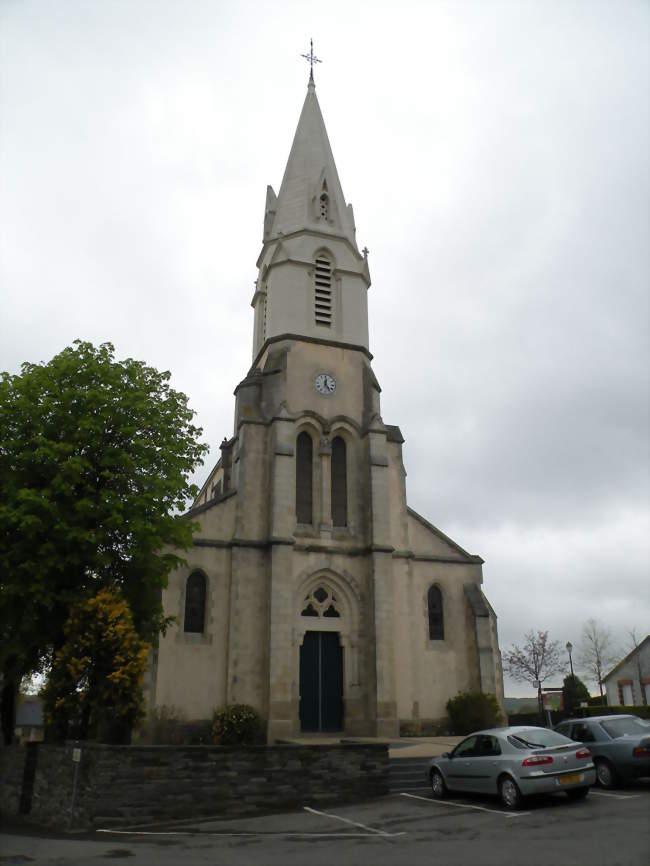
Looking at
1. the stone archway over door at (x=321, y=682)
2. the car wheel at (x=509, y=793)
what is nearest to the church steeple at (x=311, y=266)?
the stone archway over door at (x=321, y=682)

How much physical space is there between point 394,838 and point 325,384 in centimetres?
1843

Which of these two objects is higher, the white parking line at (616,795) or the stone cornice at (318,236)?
the stone cornice at (318,236)

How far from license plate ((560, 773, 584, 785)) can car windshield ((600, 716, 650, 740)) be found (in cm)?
193

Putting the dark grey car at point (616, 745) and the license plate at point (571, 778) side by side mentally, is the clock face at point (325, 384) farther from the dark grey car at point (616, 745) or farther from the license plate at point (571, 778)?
the license plate at point (571, 778)

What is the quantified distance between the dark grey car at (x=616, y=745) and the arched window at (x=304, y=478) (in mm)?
12561

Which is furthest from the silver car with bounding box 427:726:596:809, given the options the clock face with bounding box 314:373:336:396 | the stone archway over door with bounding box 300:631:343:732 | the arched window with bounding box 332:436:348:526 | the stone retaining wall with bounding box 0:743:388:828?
the clock face with bounding box 314:373:336:396

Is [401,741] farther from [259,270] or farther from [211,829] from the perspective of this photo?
[259,270]

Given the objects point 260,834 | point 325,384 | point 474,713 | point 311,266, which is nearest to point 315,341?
point 325,384

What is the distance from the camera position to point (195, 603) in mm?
23188

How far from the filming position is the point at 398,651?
24.5m

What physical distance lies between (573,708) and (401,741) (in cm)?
1316

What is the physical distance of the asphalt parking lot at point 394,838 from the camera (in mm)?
9180

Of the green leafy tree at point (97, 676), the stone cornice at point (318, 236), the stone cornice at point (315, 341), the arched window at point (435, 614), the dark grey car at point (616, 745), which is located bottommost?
the dark grey car at point (616, 745)

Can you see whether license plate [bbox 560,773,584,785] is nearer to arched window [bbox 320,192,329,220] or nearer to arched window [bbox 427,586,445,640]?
arched window [bbox 427,586,445,640]
